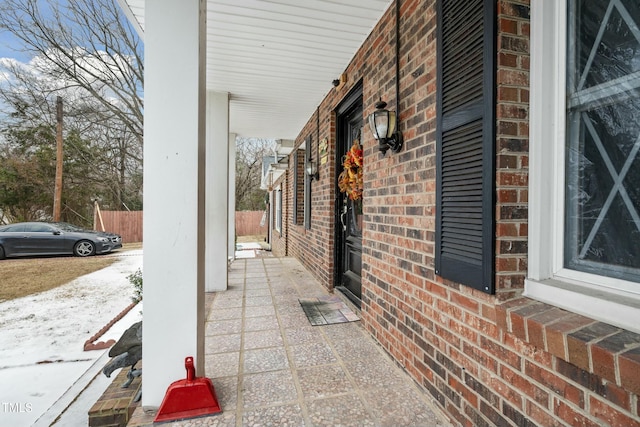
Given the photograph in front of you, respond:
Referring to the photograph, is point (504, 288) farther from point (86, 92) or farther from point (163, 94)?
point (86, 92)

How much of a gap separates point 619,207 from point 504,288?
0.49 metres

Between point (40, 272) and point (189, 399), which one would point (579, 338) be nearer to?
point (189, 399)

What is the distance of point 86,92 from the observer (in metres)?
11.0

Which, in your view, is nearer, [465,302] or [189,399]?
[465,302]

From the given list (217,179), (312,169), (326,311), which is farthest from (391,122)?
(217,179)

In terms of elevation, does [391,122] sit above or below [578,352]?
above

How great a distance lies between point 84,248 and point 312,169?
9458 mm

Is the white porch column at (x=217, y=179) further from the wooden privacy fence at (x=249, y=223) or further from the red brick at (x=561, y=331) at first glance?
the wooden privacy fence at (x=249, y=223)

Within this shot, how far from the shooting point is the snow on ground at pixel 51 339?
8.50ft

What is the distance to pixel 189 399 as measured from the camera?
1598mm

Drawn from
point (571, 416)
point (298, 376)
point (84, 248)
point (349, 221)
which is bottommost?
point (84, 248)

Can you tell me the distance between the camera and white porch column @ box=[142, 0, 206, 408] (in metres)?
1.55

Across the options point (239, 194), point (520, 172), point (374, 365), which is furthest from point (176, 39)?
point (239, 194)

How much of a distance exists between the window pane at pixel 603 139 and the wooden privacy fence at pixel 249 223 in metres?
18.0
